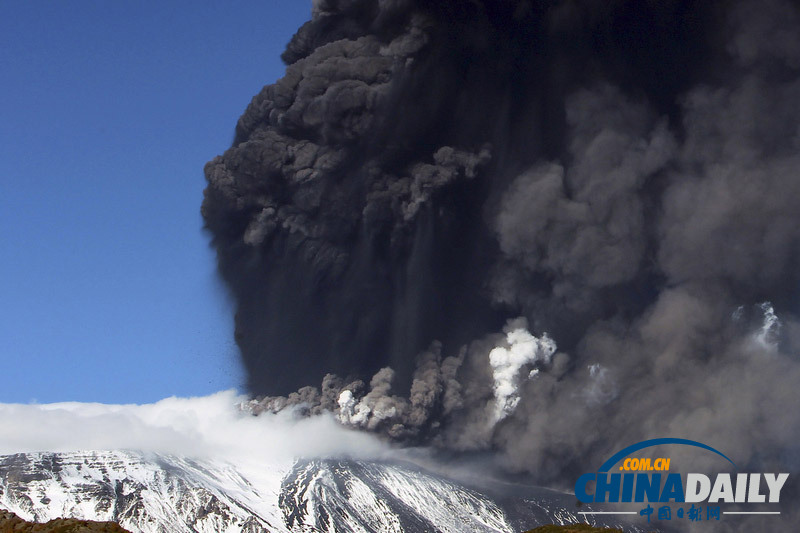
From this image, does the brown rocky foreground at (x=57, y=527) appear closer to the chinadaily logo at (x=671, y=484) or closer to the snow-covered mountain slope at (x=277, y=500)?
the chinadaily logo at (x=671, y=484)

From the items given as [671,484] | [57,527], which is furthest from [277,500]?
[57,527]

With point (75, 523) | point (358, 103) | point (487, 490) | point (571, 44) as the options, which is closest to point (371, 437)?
point (487, 490)

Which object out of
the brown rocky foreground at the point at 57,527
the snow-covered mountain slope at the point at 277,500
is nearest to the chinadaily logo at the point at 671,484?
the snow-covered mountain slope at the point at 277,500

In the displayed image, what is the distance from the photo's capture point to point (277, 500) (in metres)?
87.7

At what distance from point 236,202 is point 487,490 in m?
32.3

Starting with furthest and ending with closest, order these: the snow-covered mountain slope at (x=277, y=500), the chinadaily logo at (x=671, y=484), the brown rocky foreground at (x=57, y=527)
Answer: the snow-covered mountain slope at (x=277, y=500) → the chinadaily logo at (x=671, y=484) → the brown rocky foreground at (x=57, y=527)

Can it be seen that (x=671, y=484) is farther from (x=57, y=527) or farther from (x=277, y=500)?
(x=57, y=527)

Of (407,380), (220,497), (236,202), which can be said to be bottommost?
(220,497)

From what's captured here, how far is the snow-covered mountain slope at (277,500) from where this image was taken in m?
80.2

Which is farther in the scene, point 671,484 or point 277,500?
point 277,500

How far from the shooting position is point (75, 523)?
26.0 m

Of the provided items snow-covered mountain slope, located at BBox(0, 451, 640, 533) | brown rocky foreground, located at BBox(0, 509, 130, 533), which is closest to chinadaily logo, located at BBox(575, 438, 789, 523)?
snow-covered mountain slope, located at BBox(0, 451, 640, 533)

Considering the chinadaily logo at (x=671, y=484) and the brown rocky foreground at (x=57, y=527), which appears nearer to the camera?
the brown rocky foreground at (x=57, y=527)

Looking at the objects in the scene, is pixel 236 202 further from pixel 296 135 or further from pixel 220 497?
pixel 220 497
